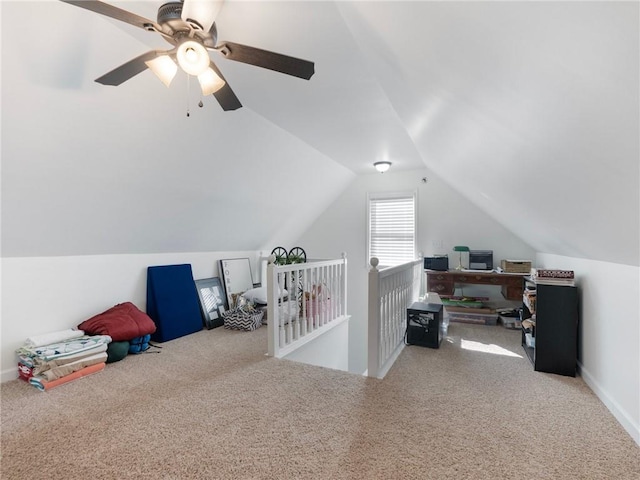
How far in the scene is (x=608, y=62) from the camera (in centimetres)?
80

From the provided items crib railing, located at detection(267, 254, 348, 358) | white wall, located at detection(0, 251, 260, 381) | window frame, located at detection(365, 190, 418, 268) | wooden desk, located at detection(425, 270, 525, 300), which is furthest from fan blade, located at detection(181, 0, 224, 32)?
window frame, located at detection(365, 190, 418, 268)

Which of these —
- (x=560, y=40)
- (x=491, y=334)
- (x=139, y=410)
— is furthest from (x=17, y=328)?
(x=491, y=334)

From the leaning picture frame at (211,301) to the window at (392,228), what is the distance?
8.53 feet

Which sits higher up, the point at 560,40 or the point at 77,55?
the point at 77,55

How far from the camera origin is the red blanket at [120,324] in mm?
2949

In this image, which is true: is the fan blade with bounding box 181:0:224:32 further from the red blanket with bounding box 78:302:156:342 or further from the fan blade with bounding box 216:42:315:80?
the red blanket with bounding box 78:302:156:342

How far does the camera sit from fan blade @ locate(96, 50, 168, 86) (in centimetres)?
154

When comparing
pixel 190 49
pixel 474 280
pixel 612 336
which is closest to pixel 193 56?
pixel 190 49

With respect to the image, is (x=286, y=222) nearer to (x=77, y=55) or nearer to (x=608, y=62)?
(x=77, y=55)

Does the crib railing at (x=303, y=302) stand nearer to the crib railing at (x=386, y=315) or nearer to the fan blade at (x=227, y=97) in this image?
the crib railing at (x=386, y=315)

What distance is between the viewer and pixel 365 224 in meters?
5.58

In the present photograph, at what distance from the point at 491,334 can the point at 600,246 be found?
2.03 m

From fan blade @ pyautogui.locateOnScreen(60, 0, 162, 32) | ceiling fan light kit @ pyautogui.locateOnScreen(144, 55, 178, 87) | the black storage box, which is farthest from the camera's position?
the black storage box

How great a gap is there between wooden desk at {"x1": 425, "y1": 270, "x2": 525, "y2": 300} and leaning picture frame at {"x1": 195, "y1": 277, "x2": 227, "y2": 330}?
2981mm
